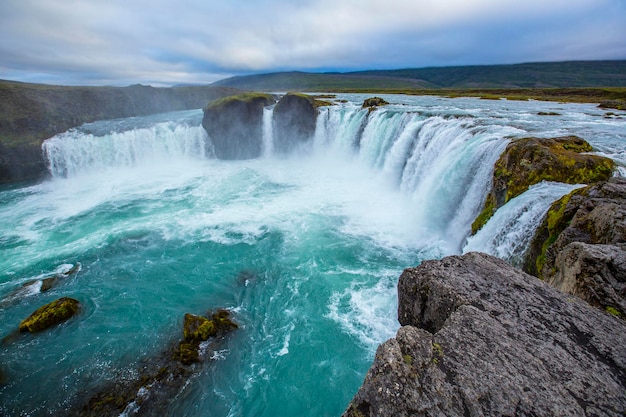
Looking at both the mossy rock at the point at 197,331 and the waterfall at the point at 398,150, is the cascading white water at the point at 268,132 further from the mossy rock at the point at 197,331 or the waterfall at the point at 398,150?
the mossy rock at the point at 197,331

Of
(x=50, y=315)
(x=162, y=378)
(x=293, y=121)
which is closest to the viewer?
(x=162, y=378)

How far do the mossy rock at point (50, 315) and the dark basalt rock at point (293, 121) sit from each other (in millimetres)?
27006

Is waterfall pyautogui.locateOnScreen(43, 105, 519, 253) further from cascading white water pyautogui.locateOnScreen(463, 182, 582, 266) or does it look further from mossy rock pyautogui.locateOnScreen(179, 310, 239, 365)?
mossy rock pyautogui.locateOnScreen(179, 310, 239, 365)

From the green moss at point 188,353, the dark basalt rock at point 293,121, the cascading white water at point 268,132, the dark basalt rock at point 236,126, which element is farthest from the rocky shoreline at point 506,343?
the dark basalt rock at point 236,126

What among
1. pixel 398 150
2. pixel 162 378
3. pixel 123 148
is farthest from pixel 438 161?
pixel 123 148

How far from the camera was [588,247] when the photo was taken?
5379 mm

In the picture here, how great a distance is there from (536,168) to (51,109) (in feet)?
192

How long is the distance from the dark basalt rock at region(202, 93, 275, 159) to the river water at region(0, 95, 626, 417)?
27.0 ft

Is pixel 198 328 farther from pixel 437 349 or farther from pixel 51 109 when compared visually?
pixel 51 109

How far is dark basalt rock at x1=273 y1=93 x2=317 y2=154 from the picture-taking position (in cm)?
3450

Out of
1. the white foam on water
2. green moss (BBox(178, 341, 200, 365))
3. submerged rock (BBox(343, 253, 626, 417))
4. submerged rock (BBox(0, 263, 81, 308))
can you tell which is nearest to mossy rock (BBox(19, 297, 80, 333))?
submerged rock (BBox(0, 263, 81, 308))

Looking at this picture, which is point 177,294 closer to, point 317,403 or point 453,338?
point 317,403

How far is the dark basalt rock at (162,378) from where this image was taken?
349 inches

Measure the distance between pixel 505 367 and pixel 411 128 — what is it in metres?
20.9
